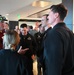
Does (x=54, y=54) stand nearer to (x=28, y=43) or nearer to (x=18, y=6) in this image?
(x=28, y=43)

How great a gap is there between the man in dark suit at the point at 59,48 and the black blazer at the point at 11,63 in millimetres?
286

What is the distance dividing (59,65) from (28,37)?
2.38m

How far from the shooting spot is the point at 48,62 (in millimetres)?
2014

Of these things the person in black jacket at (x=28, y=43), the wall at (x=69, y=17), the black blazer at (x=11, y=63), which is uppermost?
the wall at (x=69, y=17)

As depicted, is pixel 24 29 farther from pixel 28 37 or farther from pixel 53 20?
pixel 53 20

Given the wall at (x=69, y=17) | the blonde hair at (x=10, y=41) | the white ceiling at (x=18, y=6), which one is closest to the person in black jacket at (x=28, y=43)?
the wall at (x=69, y=17)

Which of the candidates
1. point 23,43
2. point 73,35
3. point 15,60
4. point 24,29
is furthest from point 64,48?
point 24,29

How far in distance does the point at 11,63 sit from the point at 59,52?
531 mm

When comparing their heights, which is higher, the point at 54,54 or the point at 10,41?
the point at 10,41

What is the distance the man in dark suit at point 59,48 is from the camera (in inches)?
76.9

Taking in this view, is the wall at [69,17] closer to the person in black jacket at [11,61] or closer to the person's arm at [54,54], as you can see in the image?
the person's arm at [54,54]

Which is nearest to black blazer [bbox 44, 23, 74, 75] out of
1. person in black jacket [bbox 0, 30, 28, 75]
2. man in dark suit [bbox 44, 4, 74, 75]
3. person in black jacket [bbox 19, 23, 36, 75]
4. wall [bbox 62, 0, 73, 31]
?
man in dark suit [bbox 44, 4, 74, 75]

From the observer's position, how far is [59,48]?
195cm

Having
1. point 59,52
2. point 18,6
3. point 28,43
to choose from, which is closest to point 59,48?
point 59,52
